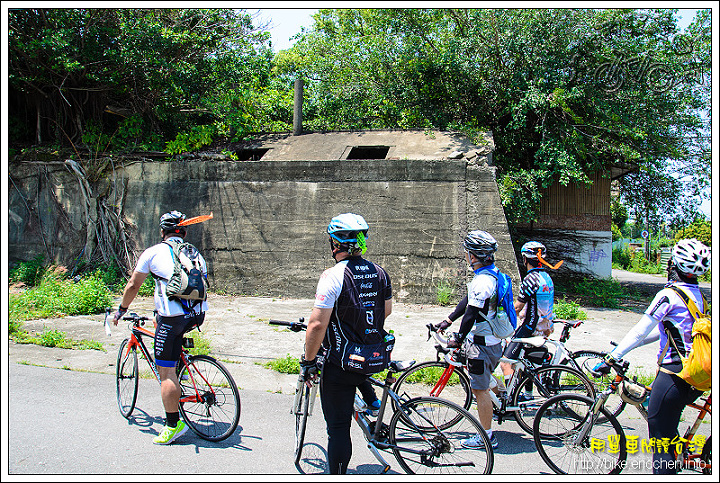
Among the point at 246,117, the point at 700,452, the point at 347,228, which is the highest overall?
the point at 246,117

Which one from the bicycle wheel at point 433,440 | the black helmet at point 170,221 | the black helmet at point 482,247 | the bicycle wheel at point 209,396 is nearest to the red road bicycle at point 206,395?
the bicycle wheel at point 209,396

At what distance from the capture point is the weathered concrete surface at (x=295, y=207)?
414 inches

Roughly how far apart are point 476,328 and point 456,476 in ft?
3.99

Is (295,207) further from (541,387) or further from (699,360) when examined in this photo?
(699,360)

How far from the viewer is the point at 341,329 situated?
3.23 m

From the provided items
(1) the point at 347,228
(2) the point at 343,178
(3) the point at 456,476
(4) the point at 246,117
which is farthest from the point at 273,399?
(4) the point at 246,117

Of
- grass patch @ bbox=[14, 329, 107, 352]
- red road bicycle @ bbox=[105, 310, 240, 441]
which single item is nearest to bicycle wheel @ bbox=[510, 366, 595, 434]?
red road bicycle @ bbox=[105, 310, 240, 441]

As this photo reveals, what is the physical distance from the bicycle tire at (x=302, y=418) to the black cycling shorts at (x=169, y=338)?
4.08 ft

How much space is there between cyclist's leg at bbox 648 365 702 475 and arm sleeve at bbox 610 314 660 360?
267mm

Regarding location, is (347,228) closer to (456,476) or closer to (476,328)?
(476,328)

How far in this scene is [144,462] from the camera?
12.4 ft

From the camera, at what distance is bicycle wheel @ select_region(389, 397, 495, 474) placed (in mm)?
3451

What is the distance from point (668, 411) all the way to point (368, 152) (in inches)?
401

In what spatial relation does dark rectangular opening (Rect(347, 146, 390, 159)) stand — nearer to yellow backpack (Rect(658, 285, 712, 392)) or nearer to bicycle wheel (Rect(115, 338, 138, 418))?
bicycle wheel (Rect(115, 338, 138, 418))
